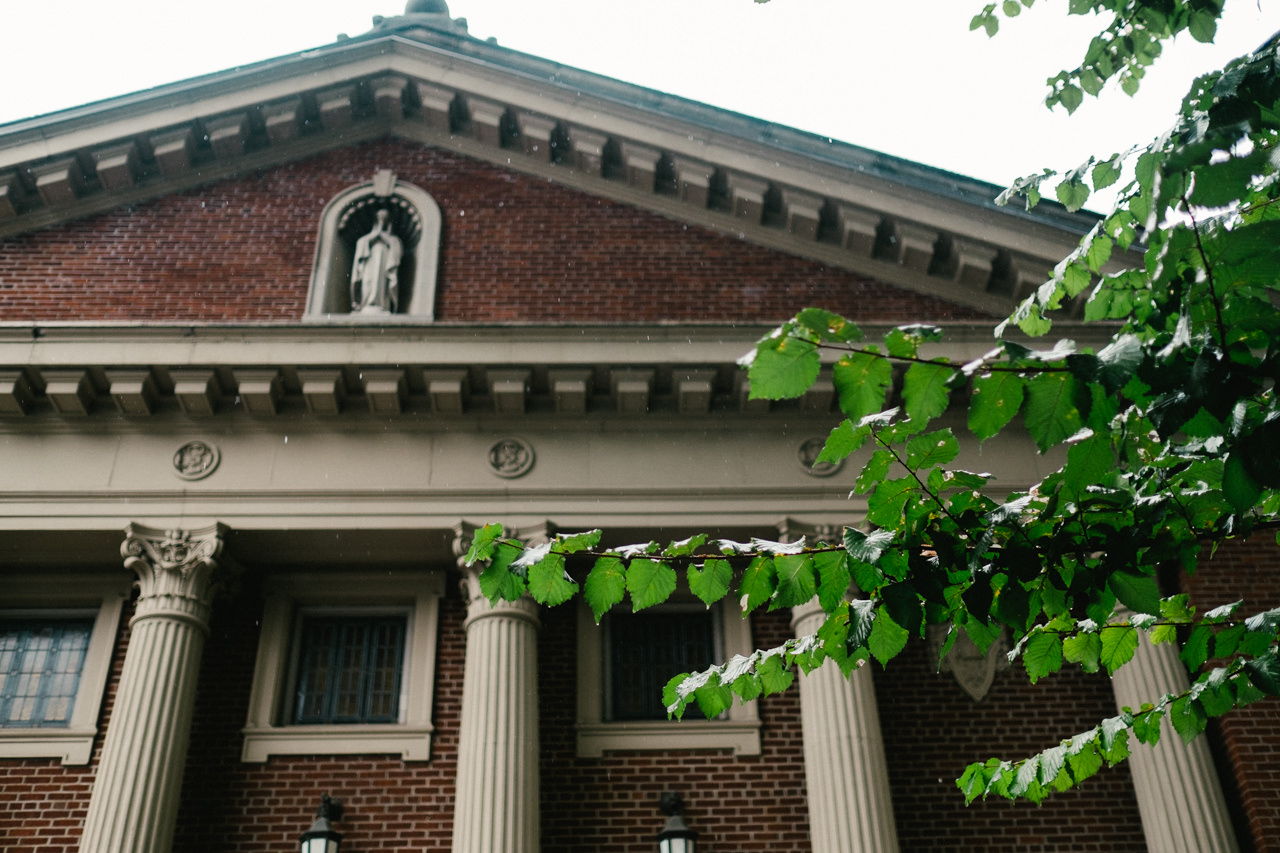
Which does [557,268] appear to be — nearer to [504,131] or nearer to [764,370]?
[504,131]

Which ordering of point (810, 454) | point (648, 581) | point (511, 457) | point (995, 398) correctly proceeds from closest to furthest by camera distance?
point (995, 398) < point (648, 581) < point (511, 457) < point (810, 454)

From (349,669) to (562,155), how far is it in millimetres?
6340

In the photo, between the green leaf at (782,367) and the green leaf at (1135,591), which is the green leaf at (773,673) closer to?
the green leaf at (1135,591)

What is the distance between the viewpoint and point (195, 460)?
434 inches

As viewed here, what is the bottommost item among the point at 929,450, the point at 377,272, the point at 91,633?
the point at 929,450

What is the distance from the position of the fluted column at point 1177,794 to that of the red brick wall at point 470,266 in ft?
16.0

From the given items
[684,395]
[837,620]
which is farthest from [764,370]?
[684,395]

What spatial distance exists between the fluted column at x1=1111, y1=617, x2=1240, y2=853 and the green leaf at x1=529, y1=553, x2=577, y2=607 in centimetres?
744

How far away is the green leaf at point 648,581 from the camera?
13.3 feet

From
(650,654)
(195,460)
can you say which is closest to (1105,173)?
(650,654)

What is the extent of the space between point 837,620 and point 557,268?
8.79 m

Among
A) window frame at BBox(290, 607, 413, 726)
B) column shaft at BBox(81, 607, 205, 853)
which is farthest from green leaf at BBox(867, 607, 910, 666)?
window frame at BBox(290, 607, 413, 726)

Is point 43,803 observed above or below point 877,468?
above

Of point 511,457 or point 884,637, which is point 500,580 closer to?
point 884,637
